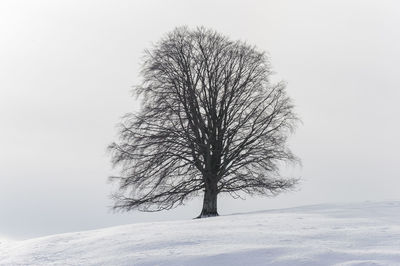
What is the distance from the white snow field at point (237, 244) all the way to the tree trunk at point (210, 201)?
955 centimetres

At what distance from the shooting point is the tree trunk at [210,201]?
25.8 meters

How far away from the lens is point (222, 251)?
11.6 m

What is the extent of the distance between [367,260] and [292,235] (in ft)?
8.25

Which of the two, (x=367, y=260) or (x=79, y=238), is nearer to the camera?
(x=367, y=260)

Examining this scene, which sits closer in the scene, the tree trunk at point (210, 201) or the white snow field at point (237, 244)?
the white snow field at point (237, 244)

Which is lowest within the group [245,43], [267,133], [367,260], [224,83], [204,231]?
[367,260]

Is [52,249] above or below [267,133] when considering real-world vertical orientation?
below

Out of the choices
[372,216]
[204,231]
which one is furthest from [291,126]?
[204,231]

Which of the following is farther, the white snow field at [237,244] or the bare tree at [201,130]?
the bare tree at [201,130]

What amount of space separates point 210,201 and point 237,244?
13773mm

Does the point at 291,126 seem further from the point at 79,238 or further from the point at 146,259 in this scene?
the point at 146,259

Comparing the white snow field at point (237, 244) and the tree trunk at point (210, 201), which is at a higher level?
the tree trunk at point (210, 201)

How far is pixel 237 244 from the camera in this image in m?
12.2

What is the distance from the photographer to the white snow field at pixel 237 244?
1102 cm
